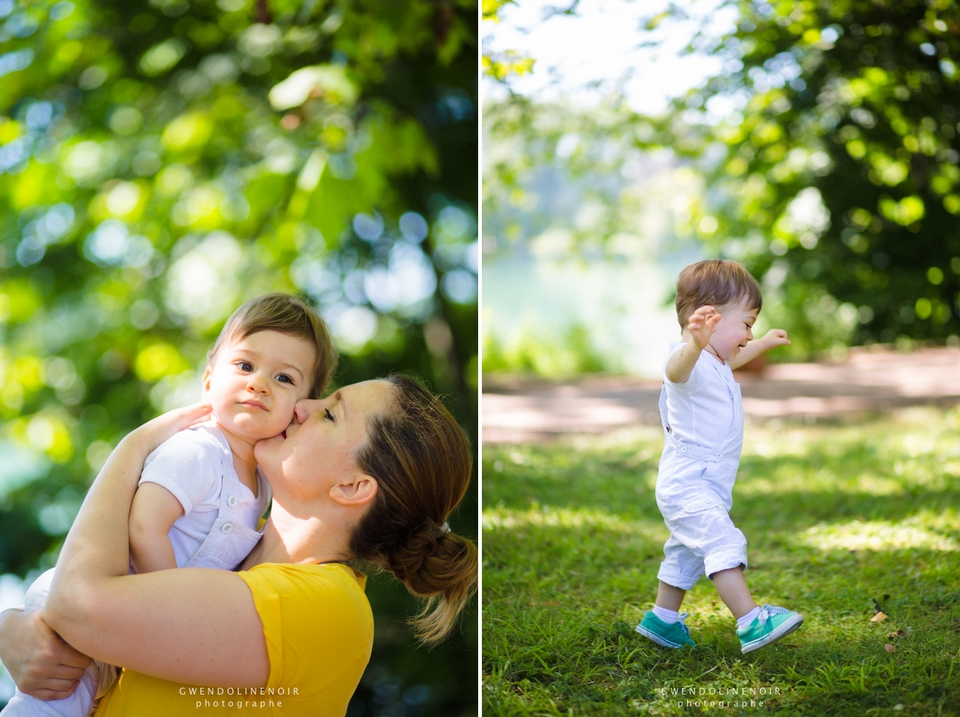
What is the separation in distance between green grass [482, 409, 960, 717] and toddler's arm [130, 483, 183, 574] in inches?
27.6

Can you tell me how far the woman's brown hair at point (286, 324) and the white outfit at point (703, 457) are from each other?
57 cm

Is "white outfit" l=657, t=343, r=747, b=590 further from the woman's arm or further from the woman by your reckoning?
the woman's arm

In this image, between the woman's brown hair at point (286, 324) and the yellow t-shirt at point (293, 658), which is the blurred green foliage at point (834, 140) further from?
the yellow t-shirt at point (293, 658)

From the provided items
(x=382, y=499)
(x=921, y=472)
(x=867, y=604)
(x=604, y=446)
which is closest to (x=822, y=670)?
(x=867, y=604)

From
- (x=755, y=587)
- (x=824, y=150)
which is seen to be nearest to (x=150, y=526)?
(x=755, y=587)

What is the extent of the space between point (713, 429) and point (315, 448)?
65cm

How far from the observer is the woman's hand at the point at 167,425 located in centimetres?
109

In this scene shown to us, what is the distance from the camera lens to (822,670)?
1333mm

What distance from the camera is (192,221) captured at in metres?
2.53

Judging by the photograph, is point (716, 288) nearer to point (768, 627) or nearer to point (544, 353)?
point (768, 627)

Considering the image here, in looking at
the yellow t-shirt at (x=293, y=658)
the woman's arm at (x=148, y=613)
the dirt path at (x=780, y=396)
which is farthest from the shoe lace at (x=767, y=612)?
the dirt path at (x=780, y=396)

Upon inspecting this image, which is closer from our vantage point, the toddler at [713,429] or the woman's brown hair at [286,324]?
the woman's brown hair at [286,324]

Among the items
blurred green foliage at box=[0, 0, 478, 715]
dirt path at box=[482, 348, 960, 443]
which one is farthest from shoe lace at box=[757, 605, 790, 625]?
blurred green foliage at box=[0, 0, 478, 715]

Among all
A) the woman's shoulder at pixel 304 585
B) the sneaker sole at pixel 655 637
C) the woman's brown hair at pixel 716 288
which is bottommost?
the sneaker sole at pixel 655 637
